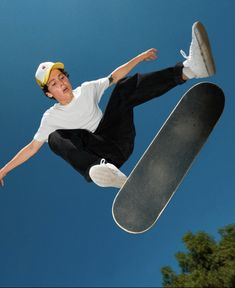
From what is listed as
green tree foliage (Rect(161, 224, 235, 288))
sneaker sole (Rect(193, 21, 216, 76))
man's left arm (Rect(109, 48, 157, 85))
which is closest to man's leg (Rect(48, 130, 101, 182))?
man's left arm (Rect(109, 48, 157, 85))

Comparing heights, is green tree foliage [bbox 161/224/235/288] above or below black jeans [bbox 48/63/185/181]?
above

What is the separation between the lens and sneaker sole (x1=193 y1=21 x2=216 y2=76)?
458 centimetres

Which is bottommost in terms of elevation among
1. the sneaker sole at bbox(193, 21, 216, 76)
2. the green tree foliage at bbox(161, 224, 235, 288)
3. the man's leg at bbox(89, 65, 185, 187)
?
the man's leg at bbox(89, 65, 185, 187)

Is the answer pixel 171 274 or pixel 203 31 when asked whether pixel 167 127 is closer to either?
pixel 203 31

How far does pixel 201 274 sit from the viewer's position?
76.4 feet

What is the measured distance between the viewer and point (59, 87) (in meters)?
5.05

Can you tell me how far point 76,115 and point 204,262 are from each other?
22.1m

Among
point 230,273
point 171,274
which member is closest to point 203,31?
point 230,273

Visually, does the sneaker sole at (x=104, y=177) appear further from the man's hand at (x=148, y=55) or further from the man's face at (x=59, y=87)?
the man's hand at (x=148, y=55)

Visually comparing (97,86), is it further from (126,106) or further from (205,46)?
(205,46)

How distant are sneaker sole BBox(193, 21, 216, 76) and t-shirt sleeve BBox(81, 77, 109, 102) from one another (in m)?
1.39

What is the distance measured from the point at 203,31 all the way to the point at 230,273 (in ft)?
65.7

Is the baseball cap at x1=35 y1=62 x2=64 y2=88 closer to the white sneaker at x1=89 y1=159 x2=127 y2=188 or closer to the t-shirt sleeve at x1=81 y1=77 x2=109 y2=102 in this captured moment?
the t-shirt sleeve at x1=81 y1=77 x2=109 y2=102

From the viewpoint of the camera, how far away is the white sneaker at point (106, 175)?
175 inches
